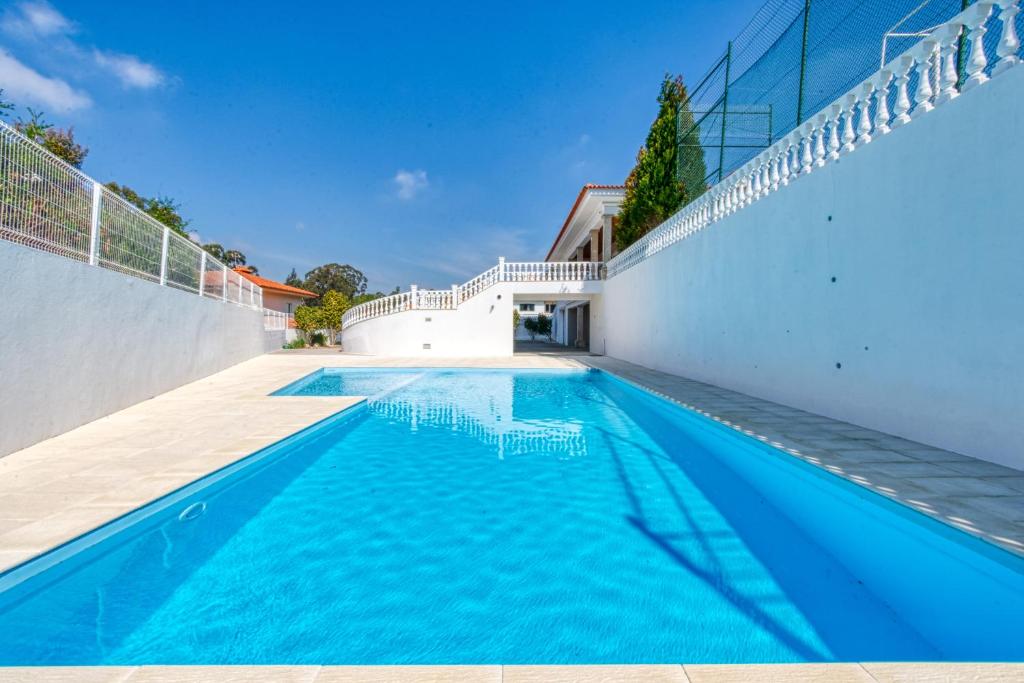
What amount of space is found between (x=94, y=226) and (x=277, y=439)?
13.0 ft

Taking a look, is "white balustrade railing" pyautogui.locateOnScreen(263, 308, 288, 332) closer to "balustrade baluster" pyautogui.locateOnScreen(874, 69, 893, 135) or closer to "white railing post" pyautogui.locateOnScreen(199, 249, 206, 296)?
"white railing post" pyautogui.locateOnScreen(199, 249, 206, 296)

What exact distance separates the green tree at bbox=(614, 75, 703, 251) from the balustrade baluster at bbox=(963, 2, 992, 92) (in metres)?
8.25

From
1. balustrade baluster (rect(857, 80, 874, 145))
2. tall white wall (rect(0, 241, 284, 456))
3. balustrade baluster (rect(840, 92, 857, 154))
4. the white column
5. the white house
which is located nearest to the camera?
tall white wall (rect(0, 241, 284, 456))

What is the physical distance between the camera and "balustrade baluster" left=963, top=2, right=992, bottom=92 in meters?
3.30

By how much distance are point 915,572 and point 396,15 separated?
1523 cm

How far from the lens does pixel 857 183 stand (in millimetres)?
4582

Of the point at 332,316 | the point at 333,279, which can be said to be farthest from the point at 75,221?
the point at 333,279

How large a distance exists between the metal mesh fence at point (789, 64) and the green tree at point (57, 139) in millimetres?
18166

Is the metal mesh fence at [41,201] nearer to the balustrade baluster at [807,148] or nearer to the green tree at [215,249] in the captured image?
the balustrade baluster at [807,148]

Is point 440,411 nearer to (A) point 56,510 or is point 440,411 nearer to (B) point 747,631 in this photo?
(A) point 56,510

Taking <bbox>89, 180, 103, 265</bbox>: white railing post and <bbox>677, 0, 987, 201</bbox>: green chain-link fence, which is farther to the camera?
<bbox>89, 180, 103, 265</bbox>: white railing post

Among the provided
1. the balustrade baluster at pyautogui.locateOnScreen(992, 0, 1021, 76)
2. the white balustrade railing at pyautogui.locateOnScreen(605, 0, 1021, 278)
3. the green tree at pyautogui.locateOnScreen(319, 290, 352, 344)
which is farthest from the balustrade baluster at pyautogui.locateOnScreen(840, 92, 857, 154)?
the green tree at pyautogui.locateOnScreen(319, 290, 352, 344)

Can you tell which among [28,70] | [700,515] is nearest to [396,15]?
[28,70]

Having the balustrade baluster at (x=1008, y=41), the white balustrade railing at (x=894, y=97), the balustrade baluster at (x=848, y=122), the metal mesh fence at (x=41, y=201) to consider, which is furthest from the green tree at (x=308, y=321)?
the balustrade baluster at (x=1008, y=41)
